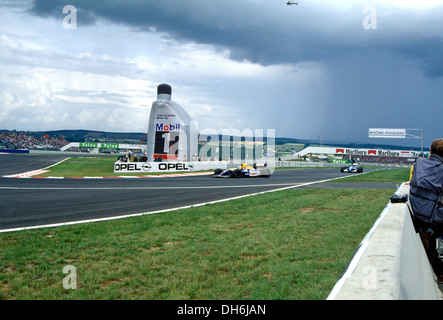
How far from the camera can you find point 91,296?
371cm

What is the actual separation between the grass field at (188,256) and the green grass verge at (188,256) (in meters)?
0.01

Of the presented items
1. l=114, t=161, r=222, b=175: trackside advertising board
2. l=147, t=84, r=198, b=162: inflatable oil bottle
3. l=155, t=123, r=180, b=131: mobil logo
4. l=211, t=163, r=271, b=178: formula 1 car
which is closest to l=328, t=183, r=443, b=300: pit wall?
l=211, t=163, r=271, b=178: formula 1 car

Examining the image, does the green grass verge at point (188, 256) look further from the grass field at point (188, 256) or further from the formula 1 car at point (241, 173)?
the formula 1 car at point (241, 173)

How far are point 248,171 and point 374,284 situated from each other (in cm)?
2363

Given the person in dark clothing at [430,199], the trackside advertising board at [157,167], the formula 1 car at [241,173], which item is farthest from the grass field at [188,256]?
the trackside advertising board at [157,167]

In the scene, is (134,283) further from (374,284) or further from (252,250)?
(374,284)

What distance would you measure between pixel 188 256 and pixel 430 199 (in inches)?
133

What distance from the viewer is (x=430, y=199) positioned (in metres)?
4.38

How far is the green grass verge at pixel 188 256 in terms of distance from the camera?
385 cm

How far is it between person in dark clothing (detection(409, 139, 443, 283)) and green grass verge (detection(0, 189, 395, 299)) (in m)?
1.05

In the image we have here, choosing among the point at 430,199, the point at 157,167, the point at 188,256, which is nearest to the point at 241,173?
the point at 157,167

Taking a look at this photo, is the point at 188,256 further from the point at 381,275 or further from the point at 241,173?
the point at 241,173
